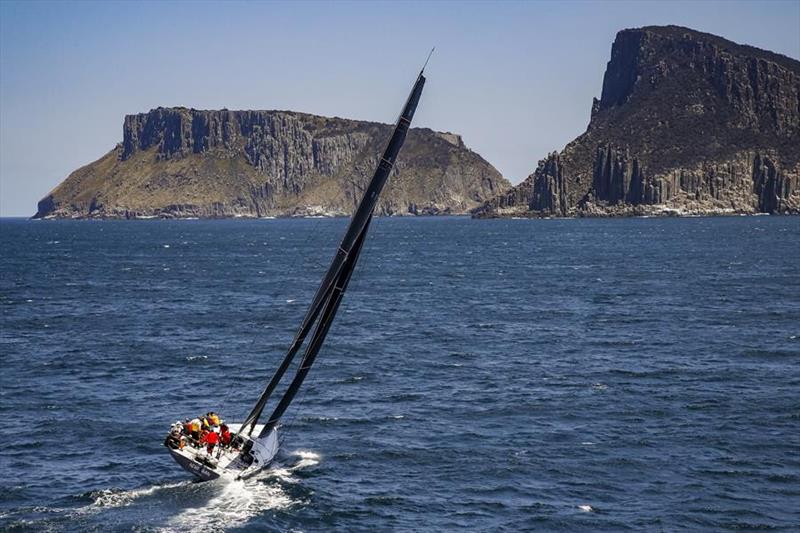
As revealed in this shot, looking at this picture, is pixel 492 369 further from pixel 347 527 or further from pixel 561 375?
pixel 347 527

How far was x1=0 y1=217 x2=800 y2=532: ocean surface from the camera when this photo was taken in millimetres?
37125

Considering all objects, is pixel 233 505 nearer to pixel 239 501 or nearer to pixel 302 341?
pixel 239 501

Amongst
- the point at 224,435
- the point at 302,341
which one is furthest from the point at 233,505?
the point at 302,341

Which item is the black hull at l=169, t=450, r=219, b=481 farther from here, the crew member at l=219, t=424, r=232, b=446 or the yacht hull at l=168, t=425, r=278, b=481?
the crew member at l=219, t=424, r=232, b=446

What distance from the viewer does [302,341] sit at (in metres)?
39.5

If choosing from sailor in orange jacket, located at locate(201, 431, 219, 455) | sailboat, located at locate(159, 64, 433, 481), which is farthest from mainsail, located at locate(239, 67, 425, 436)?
sailor in orange jacket, located at locate(201, 431, 219, 455)

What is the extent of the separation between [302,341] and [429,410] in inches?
552

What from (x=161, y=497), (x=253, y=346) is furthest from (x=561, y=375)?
(x=161, y=497)

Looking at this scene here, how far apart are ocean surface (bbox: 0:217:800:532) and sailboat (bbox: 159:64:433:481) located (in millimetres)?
859

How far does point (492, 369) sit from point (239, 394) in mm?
16259

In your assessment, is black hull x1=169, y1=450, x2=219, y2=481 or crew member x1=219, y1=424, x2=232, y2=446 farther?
crew member x1=219, y1=424, x2=232, y2=446

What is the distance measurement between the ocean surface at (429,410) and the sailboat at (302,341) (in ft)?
2.82

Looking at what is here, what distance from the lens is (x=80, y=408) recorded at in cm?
5197

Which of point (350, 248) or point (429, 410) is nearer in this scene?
point (350, 248)
